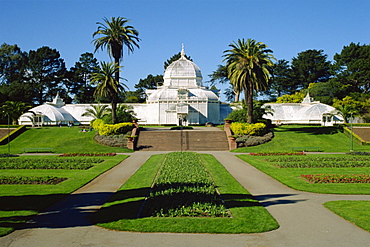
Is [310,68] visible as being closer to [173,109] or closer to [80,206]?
[173,109]

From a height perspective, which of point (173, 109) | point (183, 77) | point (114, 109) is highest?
point (183, 77)

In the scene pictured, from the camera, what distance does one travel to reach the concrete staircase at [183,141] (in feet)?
140

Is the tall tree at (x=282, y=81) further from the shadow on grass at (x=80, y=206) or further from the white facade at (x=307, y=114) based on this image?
the shadow on grass at (x=80, y=206)

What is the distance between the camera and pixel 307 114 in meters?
72.7

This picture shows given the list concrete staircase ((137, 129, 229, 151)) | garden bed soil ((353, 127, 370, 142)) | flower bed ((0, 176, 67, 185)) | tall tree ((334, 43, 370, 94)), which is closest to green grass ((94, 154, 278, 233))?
flower bed ((0, 176, 67, 185))

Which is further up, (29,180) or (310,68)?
(310,68)

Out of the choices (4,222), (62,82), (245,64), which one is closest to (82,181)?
(4,222)

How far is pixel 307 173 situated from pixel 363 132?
98.5 feet

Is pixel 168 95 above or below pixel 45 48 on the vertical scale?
below

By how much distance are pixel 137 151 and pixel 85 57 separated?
7015 centimetres

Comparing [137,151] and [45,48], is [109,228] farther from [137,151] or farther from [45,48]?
[45,48]

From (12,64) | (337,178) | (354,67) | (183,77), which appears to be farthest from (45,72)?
(337,178)

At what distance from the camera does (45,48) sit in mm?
99062

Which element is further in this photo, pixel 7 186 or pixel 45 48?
pixel 45 48
